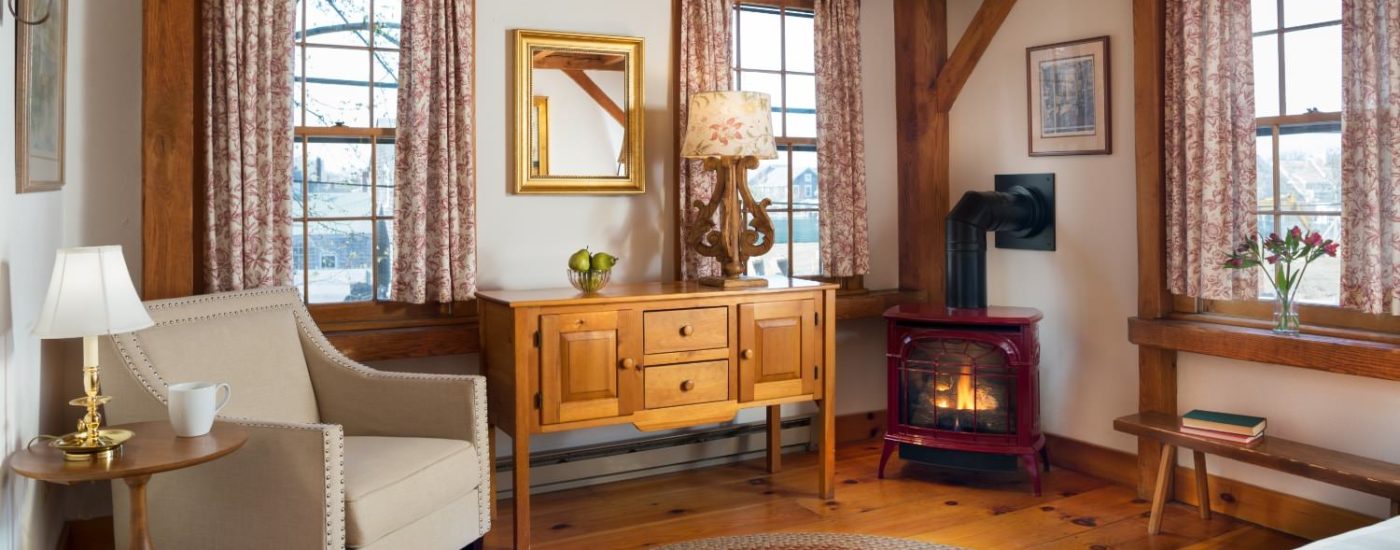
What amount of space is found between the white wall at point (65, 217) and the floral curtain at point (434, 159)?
0.85m

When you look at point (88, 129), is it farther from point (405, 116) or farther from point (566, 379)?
point (566, 379)

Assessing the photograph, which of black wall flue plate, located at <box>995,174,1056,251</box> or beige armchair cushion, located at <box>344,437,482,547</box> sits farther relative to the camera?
black wall flue plate, located at <box>995,174,1056,251</box>

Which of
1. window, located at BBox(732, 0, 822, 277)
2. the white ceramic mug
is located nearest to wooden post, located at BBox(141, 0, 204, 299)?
the white ceramic mug

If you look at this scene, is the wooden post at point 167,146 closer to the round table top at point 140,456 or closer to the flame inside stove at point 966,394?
the round table top at point 140,456

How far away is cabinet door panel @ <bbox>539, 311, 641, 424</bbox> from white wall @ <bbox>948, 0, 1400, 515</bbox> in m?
1.95

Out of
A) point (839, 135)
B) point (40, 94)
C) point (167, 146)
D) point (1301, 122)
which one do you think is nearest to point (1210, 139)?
point (1301, 122)

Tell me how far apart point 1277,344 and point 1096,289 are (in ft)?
2.86

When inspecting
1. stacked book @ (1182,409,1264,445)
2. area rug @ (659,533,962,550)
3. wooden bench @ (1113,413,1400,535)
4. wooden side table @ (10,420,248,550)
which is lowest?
area rug @ (659,533,962,550)

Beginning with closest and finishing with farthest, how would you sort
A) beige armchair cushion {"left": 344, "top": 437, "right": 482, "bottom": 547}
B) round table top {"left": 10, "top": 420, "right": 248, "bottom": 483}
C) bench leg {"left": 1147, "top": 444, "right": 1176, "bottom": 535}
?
round table top {"left": 10, "top": 420, "right": 248, "bottom": 483}, beige armchair cushion {"left": 344, "top": 437, "right": 482, "bottom": 547}, bench leg {"left": 1147, "top": 444, "right": 1176, "bottom": 535}

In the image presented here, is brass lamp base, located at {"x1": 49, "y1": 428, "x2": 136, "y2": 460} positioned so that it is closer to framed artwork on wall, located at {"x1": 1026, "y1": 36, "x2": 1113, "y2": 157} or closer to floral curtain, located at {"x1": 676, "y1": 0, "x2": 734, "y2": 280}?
→ floral curtain, located at {"x1": 676, "y1": 0, "x2": 734, "y2": 280}

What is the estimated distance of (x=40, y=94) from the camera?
2.73 meters

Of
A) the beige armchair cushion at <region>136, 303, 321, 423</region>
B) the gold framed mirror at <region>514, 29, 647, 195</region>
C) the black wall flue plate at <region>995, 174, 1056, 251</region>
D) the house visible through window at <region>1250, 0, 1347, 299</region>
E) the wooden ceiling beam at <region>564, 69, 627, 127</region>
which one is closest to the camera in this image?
the beige armchair cushion at <region>136, 303, 321, 423</region>

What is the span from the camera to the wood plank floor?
370 centimetres

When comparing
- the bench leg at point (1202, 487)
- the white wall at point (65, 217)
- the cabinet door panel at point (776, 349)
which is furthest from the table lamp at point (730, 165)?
the white wall at point (65, 217)
